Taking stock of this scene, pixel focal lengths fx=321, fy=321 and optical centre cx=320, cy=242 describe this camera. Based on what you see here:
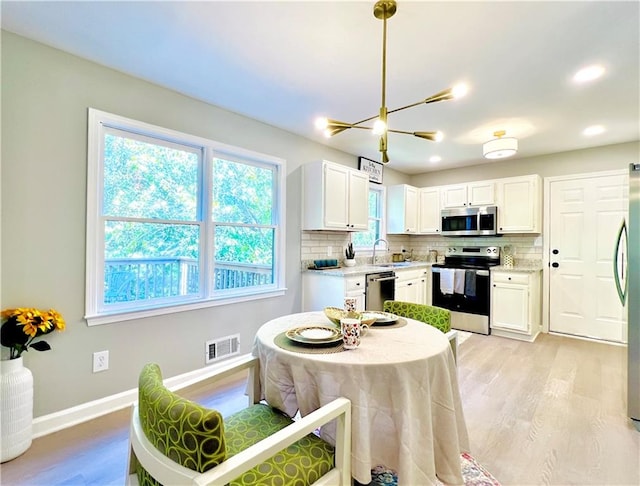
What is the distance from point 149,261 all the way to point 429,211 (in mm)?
4315

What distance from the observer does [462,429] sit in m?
1.61

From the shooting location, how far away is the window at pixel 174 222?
2352 millimetres

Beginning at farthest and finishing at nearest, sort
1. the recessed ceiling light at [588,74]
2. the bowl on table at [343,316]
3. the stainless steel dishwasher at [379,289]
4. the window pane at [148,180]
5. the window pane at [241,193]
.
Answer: the stainless steel dishwasher at [379,289] → the window pane at [241,193] → the window pane at [148,180] → the recessed ceiling light at [588,74] → the bowl on table at [343,316]

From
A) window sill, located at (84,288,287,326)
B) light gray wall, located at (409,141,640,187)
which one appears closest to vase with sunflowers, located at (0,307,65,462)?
window sill, located at (84,288,287,326)

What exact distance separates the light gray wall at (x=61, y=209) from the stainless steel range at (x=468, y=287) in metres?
3.68

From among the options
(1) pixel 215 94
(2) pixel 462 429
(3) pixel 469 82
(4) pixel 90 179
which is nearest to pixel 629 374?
(2) pixel 462 429

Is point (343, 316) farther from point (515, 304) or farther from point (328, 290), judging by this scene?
point (515, 304)

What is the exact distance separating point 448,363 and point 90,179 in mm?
2546

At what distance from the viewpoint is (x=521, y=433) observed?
2.11 metres

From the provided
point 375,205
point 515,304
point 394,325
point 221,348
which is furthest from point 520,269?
point 221,348

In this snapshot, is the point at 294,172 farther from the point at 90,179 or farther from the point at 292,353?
the point at 292,353

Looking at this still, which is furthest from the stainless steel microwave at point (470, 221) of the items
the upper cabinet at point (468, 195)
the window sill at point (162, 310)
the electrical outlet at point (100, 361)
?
the electrical outlet at point (100, 361)

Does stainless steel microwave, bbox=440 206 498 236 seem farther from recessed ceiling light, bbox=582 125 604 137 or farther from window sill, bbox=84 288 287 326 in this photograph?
window sill, bbox=84 288 287 326

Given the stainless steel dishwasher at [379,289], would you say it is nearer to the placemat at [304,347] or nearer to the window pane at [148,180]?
the window pane at [148,180]
